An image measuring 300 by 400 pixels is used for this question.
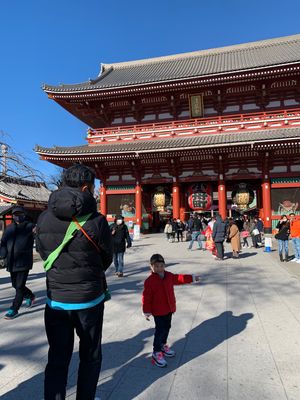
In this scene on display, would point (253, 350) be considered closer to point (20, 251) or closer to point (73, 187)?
point (73, 187)

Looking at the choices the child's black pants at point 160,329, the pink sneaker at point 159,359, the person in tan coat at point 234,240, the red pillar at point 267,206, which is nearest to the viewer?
the pink sneaker at point 159,359

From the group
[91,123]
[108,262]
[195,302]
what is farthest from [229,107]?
[108,262]

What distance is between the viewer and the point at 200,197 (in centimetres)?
1928

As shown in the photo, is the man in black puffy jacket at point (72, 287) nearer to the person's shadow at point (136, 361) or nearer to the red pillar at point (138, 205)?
the person's shadow at point (136, 361)

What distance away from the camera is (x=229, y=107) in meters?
18.9

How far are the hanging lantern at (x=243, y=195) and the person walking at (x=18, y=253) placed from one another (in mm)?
15815

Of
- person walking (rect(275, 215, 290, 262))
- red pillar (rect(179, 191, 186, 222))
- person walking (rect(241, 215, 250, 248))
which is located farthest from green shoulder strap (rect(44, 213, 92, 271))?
red pillar (rect(179, 191, 186, 222))

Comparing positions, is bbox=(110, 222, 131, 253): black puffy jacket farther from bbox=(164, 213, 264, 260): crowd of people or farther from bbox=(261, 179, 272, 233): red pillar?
bbox=(261, 179, 272, 233): red pillar

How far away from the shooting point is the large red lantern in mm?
19266

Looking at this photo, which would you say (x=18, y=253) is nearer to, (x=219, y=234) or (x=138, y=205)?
(x=219, y=234)

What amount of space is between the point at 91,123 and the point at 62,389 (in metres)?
23.7

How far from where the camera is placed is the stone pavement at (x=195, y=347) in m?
2.72

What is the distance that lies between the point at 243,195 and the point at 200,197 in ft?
8.72

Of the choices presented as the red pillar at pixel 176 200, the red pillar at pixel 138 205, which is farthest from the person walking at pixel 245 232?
the red pillar at pixel 138 205
